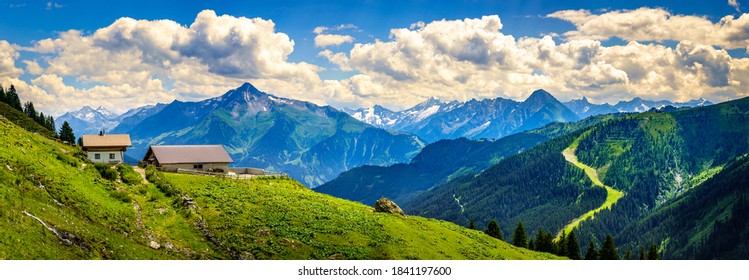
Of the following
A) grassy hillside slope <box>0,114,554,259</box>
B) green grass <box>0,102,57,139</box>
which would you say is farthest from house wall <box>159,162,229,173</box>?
green grass <box>0,102,57,139</box>

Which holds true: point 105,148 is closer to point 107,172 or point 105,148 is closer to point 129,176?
point 129,176

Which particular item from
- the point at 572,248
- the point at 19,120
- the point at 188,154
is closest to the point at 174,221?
the point at 188,154

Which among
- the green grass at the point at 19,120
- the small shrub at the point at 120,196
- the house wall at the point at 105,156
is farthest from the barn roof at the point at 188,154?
the green grass at the point at 19,120

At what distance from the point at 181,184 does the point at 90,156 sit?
57.7 feet

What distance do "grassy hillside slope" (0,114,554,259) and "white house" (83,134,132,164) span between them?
10.2 metres

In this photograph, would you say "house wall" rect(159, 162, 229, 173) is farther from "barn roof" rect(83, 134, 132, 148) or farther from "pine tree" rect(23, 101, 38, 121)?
"pine tree" rect(23, 101, 38, 121)

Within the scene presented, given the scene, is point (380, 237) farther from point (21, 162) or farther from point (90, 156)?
point (90, 156)

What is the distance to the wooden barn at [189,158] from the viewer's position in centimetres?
6875

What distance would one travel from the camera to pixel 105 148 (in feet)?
222

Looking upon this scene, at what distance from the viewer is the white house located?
219ft

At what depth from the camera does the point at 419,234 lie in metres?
57.6

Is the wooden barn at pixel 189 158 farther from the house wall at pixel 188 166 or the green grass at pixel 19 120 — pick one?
the green grass at pixel 19 120

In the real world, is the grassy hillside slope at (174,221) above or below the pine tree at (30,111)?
below
